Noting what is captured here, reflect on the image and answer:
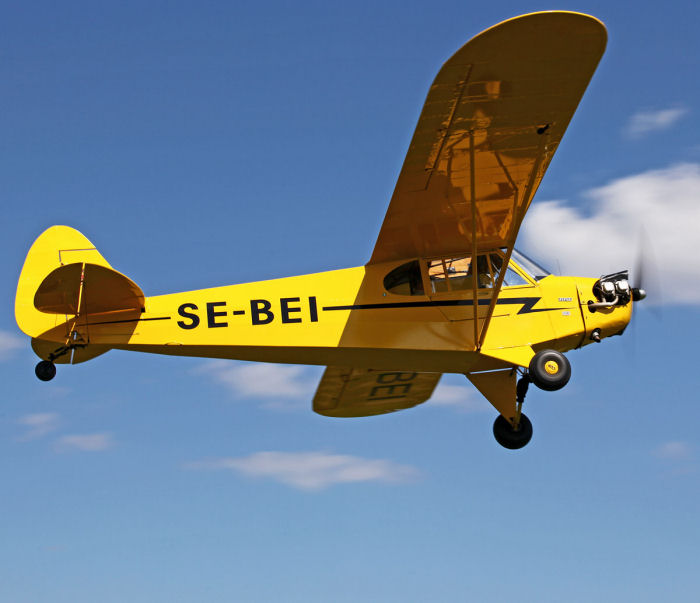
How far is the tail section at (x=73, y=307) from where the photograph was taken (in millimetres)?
10172

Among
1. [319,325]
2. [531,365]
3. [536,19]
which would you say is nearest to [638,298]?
[531,365]

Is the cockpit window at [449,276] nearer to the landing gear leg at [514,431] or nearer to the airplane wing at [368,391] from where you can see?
the landing gear leg at [514,431]

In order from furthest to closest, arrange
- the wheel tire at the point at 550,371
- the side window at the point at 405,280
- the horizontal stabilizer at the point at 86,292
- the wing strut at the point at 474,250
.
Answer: the side window at the point at 405,280
the wheel tire at the point at 550,371
the horizontal stabilizer at the point at 86,292
the wing strut at the point at 474,250

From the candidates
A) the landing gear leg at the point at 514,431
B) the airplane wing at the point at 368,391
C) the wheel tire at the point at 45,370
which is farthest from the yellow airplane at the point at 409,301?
the airplane wing at the point at 368,391

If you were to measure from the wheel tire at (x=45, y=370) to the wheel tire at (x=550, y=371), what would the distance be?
5395 millimetres

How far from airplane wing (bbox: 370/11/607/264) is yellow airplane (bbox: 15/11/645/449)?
0.02 meters

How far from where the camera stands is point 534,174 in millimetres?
9938

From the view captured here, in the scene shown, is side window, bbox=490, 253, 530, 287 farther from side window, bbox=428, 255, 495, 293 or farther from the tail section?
the tail section

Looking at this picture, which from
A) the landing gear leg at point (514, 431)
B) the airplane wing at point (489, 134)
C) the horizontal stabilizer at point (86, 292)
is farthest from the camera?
the landing gear leg at point (514, 431)

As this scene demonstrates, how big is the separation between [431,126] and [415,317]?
8.34ft

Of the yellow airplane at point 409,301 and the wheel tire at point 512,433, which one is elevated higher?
the yellow airplane at point 409,301

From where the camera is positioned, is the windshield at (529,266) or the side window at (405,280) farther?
the windshield at (529,266)

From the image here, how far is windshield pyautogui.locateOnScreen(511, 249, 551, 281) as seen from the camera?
443 inches

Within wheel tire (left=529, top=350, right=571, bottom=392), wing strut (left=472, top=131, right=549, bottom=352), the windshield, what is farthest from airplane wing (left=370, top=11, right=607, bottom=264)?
wheel tire (left=529, top=350, right=571, bottom=392)
